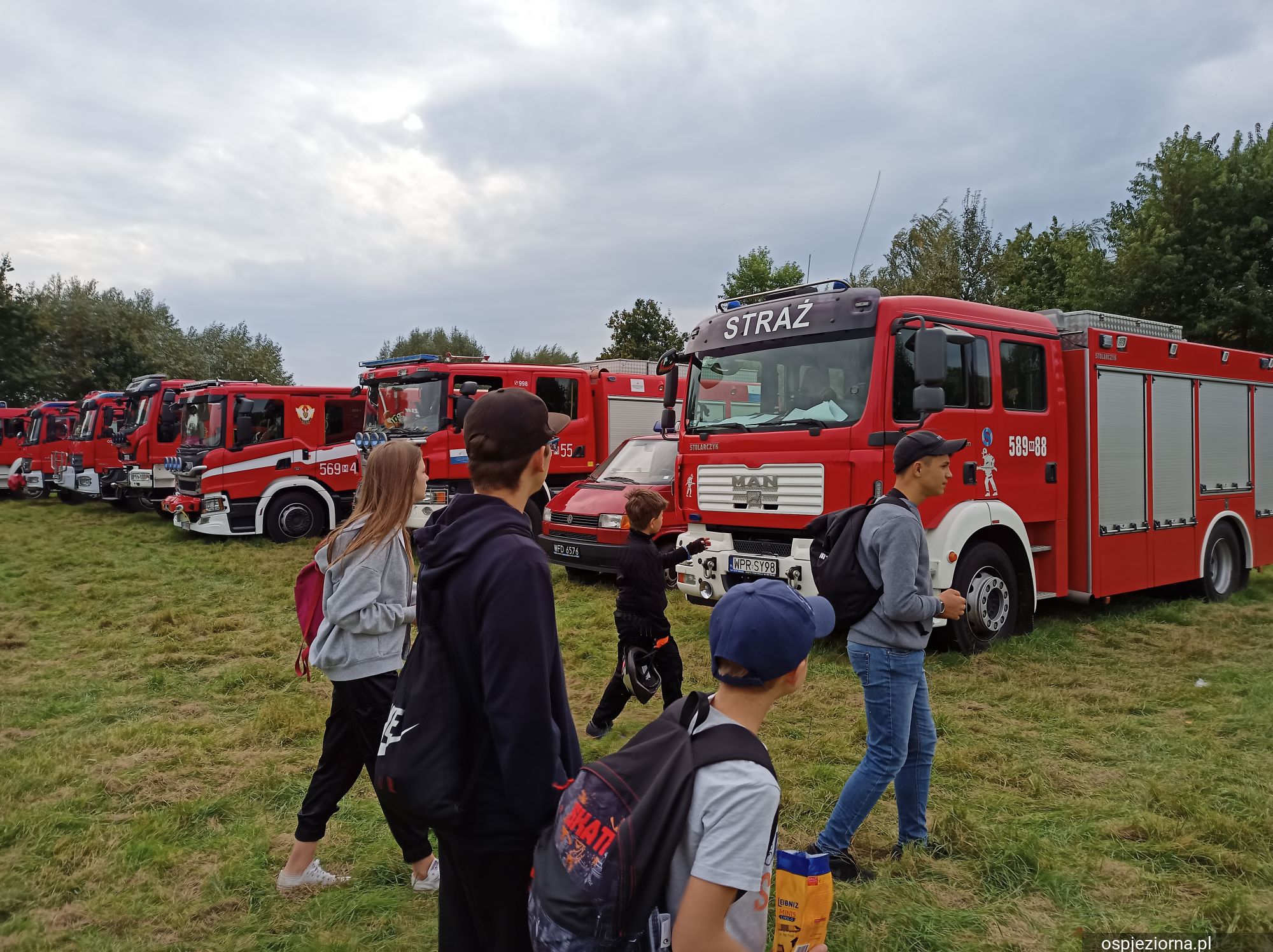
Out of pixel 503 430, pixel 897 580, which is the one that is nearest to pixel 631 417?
pixel 897 580

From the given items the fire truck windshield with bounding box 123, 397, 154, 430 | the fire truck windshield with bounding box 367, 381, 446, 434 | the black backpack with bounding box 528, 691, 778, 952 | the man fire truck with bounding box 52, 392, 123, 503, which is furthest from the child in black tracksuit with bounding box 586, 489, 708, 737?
the man fire truck with bounding box 52, 392, 123, 503

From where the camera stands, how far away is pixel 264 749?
516 centimetres

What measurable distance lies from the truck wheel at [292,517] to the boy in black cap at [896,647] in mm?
12846

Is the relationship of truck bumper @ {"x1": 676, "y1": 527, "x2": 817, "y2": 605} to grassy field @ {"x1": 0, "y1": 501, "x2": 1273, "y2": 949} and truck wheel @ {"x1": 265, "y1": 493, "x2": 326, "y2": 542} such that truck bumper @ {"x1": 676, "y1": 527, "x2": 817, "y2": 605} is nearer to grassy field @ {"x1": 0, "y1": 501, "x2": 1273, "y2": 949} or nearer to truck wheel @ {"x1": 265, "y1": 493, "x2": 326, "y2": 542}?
grassy field @ {"x1": 0, "y1": 501, "x2": 1273, "y2": 949}

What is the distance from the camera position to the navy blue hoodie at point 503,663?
1711 mm

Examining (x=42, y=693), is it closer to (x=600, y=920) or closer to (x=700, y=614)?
(x=700, y=614)

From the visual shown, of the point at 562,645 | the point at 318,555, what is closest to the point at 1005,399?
the point at 562,645

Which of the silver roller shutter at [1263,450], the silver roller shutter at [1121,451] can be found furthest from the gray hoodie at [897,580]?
the silver roller shutter at [1263,450]

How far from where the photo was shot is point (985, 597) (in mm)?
6992

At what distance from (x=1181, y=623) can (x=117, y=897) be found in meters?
8.94

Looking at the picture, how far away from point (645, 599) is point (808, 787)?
4.32ft

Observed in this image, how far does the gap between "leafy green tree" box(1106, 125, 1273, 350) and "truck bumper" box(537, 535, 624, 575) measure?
17.2 m

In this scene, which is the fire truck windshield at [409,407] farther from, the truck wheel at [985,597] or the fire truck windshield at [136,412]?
the truck wheel at [985,597]

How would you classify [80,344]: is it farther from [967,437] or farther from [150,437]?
[967,437]
